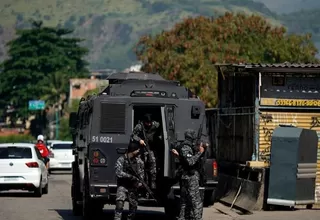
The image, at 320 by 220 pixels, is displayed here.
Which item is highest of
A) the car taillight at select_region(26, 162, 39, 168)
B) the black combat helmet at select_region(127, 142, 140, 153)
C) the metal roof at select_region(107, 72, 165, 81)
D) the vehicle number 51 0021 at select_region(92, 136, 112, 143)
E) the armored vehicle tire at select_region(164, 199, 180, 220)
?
the metal roof at select_region(107, 72, 165, 81)

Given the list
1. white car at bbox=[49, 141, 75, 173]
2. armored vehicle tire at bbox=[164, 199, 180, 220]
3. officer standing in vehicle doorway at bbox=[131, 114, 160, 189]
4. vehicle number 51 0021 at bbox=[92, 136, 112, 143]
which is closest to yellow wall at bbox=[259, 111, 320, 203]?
armored vehicle tire at bbox=[164, 199, 180, 220]

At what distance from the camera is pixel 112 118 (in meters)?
20.0

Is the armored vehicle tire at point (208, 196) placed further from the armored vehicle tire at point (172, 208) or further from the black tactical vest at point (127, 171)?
the black tactical vest at point (127, 171)

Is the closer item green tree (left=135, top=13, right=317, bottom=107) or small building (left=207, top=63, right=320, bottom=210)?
small building (left=207, top=63, right=320, bottom=210)

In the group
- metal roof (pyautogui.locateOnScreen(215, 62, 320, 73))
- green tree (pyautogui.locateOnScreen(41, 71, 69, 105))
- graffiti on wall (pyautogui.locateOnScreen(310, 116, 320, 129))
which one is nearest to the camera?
metal roof (pyautogui.locateOnScreen(215, 62, 320, 73))

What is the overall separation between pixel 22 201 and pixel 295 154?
28.7ft

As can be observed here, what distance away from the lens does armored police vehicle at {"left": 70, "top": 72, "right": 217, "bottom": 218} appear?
19.6 metres

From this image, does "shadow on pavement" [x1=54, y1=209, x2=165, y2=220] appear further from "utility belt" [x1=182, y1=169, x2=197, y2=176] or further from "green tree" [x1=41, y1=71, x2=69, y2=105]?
"green tree" [x1=41, y1=71, x2=69, y2=105]

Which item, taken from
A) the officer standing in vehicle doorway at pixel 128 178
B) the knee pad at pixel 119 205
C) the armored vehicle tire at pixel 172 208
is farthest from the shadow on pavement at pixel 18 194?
the knee pad at pixel 119 205

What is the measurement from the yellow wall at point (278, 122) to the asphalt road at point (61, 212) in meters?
1.68

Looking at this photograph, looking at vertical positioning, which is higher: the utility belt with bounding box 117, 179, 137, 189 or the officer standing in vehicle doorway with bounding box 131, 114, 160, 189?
the officer standing in vehicle doorway with bounding box 131, 114, 160, 189

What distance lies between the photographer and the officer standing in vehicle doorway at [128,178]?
18.1m

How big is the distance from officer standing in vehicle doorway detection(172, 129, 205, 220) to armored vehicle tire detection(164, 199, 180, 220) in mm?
1432

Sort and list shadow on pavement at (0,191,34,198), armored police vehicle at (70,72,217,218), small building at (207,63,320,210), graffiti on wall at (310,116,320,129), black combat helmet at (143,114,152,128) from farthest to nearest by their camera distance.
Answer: shadow on pavement at (0,191,34,198), graffiti on wall at (310,116,320,129), small building at (207,63,320,210), armored police vehicle at (70,72,217,218), black combat helmet at (143,114,152,128)
